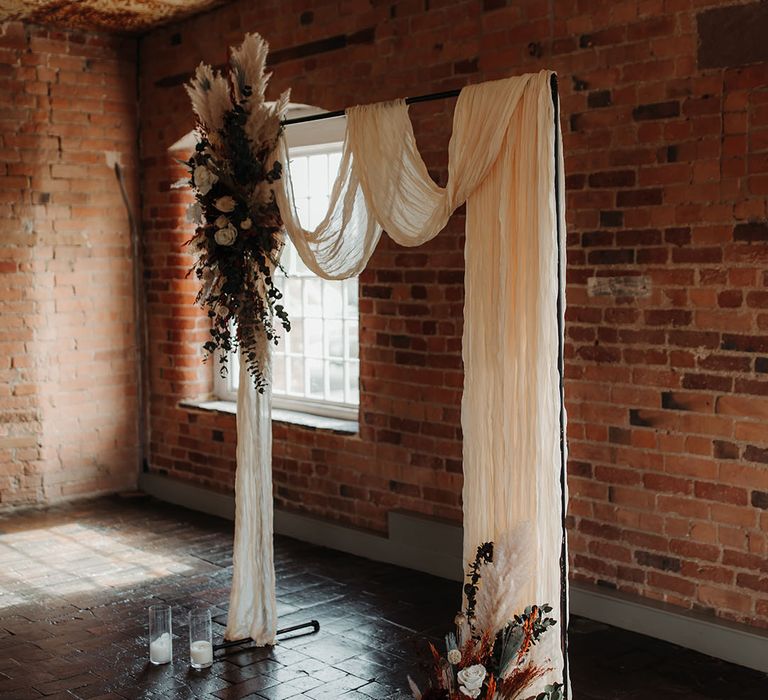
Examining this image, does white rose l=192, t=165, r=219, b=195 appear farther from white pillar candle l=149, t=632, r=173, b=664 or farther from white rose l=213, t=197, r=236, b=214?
white pillar candle l=149, t=632, r=173, b=664

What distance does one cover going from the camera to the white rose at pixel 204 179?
4.43 meters

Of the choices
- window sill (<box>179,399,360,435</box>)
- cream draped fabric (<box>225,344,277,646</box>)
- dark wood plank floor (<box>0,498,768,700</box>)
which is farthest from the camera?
window sill (<box>179,399,360,435</box>)

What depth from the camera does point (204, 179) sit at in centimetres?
443

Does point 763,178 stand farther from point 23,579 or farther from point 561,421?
point 23,579

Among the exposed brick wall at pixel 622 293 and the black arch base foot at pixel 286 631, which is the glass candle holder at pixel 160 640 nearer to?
the black arch base foot at pixel 286 631

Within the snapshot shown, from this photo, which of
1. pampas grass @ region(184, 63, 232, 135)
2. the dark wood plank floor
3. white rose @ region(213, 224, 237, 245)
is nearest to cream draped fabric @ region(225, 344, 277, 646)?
the dark wood plank floor

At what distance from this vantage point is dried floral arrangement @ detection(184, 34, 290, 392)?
445cm

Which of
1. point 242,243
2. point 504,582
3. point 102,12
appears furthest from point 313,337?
point 504,582

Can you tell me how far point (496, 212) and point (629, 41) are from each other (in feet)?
4.54

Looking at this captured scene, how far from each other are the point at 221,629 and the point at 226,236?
Answer: 1880 millimetres

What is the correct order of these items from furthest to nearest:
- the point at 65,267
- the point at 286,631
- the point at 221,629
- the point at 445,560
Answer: the point at 65,267 < the point at 445,560 < the point at 221,629 < the point at 286,631

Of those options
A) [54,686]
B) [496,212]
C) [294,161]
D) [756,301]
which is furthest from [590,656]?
[294,161]

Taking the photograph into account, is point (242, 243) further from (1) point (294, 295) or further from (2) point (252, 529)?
(1) point (294, 295)

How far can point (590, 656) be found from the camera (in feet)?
14.3
